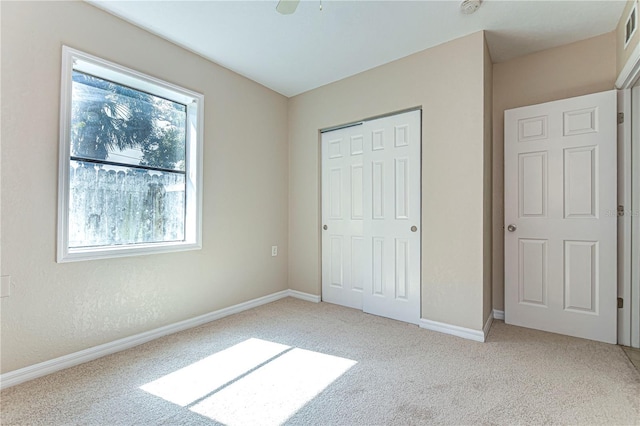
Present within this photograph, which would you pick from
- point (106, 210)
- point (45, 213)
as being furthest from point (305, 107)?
point (45, 213)

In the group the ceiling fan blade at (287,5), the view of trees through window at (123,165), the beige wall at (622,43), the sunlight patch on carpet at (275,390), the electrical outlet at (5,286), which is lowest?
the sunlight patch on carpet at (275,390)

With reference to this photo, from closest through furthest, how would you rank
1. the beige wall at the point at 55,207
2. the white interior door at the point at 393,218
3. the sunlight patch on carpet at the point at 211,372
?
the sunlight patch on carpet at the point at 211,372
the beige wall at the point at 55,207
the white interior door at the point at 393,218

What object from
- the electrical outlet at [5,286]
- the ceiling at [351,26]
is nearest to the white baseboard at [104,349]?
the electrical outlet at [5,286]

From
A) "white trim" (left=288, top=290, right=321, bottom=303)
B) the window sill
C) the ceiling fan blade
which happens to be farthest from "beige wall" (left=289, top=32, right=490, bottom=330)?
the window sill

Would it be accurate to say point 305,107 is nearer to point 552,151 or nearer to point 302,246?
point 302,246

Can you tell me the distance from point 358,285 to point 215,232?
1.69 m

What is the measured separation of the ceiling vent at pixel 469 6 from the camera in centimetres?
213

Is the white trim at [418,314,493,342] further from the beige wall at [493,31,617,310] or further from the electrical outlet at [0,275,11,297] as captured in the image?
the electrical outlet at [0,275,11,297]

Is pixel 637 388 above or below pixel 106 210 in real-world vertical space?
below

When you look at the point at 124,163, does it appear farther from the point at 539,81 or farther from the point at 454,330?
the point at 539,81

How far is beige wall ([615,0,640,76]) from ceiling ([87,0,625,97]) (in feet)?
0.21

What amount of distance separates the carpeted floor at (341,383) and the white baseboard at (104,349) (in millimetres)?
65

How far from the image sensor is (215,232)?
9.89 ft

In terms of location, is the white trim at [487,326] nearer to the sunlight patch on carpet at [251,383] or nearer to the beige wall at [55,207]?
the sunlight patch on carpet at [251,383]
